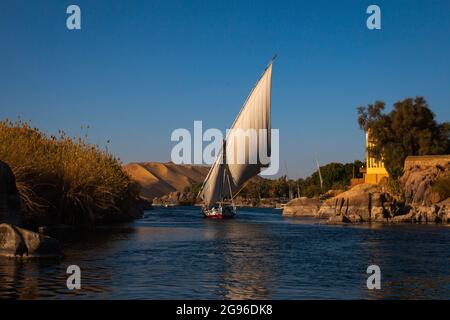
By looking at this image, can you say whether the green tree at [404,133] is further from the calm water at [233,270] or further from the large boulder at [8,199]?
the large boulder at [8,199]

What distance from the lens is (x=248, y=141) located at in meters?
63.7

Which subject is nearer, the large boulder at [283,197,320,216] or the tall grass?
the tall grass

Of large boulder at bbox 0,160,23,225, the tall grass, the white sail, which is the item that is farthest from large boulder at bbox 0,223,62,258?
the white sail

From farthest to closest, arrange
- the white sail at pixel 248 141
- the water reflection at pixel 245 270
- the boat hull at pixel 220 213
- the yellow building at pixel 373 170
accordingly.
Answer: the yellow building at pixel 373 170, the boat hull at pixel 220 213, the white sail at pixel 248 141, the water reflection at pixel 245 270

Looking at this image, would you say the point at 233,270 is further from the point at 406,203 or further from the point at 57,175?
the point at 406,203

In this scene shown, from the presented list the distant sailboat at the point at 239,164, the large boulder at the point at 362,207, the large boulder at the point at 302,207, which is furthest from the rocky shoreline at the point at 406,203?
the large boulder at the point at 302,207

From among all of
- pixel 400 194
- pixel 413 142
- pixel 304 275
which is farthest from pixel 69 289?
pixel 413 142

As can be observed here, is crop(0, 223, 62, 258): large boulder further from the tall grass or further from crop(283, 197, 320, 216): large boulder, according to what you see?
crop(283, 197, 320, 216): large boulder

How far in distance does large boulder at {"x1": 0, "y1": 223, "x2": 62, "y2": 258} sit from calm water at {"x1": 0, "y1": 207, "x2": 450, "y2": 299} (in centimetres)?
98

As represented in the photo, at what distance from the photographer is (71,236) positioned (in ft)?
121

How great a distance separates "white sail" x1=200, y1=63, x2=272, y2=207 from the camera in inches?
2462

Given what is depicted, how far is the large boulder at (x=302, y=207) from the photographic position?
94.8m

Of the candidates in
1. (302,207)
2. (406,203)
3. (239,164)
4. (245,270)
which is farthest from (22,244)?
(302,207)

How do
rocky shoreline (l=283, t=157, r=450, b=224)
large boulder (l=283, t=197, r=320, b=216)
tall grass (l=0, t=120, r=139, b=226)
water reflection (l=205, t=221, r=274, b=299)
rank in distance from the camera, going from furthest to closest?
large boulder (l=283, t=197, r=320, b=216) < rocky shoreline (l=283, t=157, r=450, b=224) < tall grass (l=0, t=120, r=139, b=226) < water reflection (l=205, t=221, r=274, b=299)
